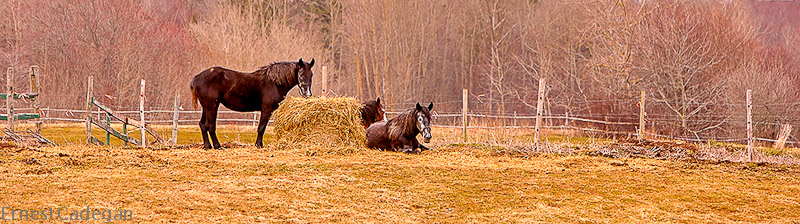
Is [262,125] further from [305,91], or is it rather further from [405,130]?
[405,130]

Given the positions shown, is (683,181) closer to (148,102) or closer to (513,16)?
(148,102)

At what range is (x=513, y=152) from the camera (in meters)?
10.7

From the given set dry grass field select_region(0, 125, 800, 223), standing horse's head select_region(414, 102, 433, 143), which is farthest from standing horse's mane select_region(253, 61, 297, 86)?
standing horse's head select_region(414, 102, 433, 143)

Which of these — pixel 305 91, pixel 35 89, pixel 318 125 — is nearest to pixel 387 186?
pixel 318 125

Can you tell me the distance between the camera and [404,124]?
10.3 metres

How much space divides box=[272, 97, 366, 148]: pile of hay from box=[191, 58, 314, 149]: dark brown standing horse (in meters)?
0.30

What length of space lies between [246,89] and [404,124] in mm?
2596

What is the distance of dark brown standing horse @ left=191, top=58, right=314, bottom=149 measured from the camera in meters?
10.3

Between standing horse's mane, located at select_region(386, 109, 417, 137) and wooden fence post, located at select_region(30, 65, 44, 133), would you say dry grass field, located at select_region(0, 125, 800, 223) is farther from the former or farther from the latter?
wooden fence post, located at select_region(30, 65, 44, 133)

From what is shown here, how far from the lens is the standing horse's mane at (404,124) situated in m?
10.2

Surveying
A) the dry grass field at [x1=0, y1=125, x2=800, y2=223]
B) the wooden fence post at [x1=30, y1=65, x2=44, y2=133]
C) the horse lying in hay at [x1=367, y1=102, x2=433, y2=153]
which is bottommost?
the dry grass field at [x1=0, y1=125, x2=800, y2=223]

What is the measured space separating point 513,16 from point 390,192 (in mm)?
31236

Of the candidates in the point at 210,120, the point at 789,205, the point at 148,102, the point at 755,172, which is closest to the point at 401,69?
the point at 148,102

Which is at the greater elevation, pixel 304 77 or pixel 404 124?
pixel 304 77
